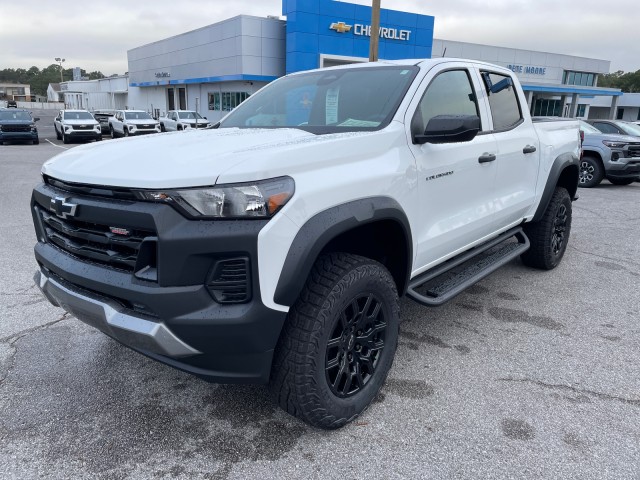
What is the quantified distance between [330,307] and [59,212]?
1392 mm

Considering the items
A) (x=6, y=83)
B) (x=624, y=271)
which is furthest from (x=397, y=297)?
(x=6, y=83)

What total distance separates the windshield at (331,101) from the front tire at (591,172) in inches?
403

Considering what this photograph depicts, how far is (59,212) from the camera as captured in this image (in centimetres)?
247

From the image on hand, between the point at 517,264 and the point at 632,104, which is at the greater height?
the point at 632,104

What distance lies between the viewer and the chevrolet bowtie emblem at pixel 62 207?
237 centimetres

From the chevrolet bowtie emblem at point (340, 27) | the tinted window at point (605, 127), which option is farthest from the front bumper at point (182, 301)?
the chevrolet bowtie emblem at point (340, 27)

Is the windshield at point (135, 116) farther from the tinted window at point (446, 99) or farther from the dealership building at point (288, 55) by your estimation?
the tinted window at point (446, 99)

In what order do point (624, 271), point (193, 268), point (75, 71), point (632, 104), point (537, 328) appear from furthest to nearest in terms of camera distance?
point (75, 71) < point (632, 104) < point (624, 271) < point (537, 328) < point (193, 268)

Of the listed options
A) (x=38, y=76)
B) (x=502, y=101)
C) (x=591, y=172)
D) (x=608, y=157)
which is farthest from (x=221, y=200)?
(x=38, y=76)

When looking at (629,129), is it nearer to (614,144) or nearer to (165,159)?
(614,144)

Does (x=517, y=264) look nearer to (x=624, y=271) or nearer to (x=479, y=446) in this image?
(x=624, y=271)

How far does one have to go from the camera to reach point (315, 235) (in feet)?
7.32

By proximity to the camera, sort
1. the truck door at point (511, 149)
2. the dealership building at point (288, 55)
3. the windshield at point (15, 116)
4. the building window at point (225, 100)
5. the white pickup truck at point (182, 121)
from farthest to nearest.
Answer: the building window at point (225, 100), the dealership building at point (288, 55), the white pickup truck at point (182, 121), the windshield at point (15, 116), the truck door at point (511, 149)

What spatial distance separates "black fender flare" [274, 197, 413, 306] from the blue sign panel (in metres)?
28.7
